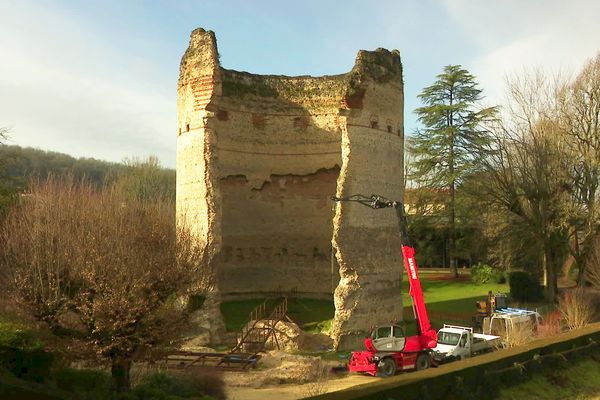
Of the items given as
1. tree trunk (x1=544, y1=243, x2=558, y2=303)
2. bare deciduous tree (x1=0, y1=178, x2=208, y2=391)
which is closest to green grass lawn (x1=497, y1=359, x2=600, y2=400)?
bare deciduous tree (x1=0, y1=178, x2=208, y2=391)

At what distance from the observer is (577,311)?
833 inches

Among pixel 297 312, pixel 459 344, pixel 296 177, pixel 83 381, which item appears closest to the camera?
pixel 83 381

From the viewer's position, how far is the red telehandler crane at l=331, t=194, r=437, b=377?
51.5 ft

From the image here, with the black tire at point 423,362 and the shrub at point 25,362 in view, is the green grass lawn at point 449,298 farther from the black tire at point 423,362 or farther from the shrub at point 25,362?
the shrub at point 25,362

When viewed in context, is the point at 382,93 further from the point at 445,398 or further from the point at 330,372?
the point at 445,398

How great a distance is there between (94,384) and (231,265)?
1177cm

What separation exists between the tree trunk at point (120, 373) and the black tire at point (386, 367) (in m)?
6.76

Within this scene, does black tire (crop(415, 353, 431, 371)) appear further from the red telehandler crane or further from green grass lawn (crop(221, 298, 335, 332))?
green grass lawn (crop(221, 298, 335, 332))

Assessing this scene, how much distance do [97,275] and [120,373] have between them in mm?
2214

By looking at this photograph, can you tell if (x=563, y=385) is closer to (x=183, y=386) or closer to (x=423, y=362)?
(x=423, y=362)

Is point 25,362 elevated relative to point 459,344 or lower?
elevated

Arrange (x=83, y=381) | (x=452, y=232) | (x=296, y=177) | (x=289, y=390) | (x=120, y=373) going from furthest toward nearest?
(x=452, y=232) < (x=296, y=177) < (x=289, y=390) < (x=83, y=381) < (x=120, y=373)

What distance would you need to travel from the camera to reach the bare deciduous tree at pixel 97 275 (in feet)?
38.2

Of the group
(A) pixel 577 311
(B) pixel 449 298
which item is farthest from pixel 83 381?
(B) pixel 449 298
